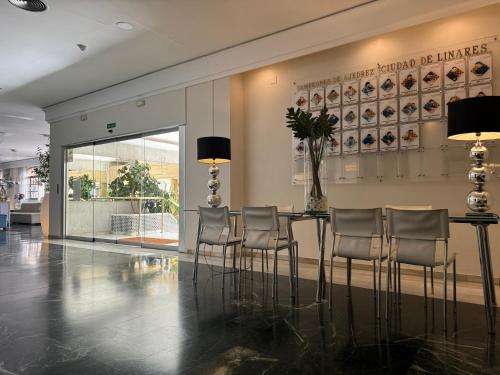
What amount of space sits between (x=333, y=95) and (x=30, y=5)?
415 centimetres

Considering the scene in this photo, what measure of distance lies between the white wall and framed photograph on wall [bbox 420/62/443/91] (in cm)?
27

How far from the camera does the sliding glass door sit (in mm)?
7520

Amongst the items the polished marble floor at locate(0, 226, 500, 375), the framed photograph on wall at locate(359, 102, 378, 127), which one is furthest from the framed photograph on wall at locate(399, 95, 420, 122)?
the polished marble floor at locate(0, 226, 500, 375)

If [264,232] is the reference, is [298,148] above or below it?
above

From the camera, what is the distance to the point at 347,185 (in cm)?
537

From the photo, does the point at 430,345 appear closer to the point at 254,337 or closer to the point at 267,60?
the point at 254,337

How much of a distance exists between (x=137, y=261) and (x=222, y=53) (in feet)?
12.2

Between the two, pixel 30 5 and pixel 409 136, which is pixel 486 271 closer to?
pixel 409 136

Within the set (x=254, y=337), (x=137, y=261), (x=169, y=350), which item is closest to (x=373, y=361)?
(x=254, y=337)

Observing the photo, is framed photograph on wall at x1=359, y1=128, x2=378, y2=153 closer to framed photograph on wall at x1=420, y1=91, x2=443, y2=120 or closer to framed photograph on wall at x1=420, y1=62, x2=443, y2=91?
framed photograph on wall at x1=420, y1=91, x2=443, y2=120

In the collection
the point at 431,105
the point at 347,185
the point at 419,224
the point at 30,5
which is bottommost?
the point at 419,224

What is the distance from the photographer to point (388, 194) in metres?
5.01

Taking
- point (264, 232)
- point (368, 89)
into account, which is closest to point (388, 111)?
point (368, 89)

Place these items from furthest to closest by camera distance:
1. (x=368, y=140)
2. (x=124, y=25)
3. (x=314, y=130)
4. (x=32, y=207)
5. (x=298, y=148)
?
(x=32, y=207)
(x=298, y=148)
(x=124, y=25)
(x=368, y=140)
(x=314, y=130)
